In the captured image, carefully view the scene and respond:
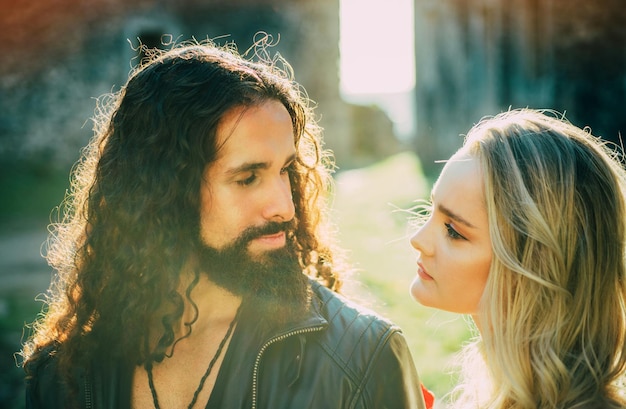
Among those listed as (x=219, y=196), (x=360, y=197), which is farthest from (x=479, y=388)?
(x=360, y=197)

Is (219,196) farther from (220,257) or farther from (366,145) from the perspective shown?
(366,145)

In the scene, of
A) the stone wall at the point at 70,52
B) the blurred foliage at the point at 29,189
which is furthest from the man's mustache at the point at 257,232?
the stone wall at the point at 70,52

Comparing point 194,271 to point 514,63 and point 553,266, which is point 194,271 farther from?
point 514,63

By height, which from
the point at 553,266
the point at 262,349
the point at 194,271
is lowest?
the point at 262,349

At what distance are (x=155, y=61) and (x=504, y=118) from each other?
1.55 m

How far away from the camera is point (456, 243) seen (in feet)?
8.18

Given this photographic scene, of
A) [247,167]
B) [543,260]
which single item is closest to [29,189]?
[247,167]

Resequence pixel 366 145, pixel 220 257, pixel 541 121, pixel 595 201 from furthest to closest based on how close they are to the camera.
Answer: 1. pixel 366 145
2. pixel 220 257
3. pixel 541 121
4. pixel 595 201

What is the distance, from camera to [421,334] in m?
5.89

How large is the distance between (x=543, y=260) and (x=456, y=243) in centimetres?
31

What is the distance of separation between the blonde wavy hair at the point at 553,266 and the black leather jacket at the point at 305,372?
41cm

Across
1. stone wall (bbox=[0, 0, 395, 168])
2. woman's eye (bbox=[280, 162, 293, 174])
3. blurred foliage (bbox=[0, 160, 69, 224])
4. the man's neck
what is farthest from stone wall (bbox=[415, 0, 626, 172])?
blurred foliage (bbox=[0, 160, 69, 224])

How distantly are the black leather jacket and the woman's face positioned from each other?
0.24 m

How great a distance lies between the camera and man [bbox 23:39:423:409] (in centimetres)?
263
